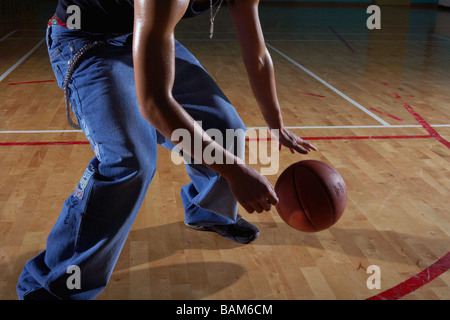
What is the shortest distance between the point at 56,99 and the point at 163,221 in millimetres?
2657

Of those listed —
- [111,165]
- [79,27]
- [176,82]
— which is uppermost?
[79,27]

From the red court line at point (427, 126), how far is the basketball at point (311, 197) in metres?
1.98

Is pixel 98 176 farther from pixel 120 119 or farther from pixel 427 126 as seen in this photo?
pixel 427 126

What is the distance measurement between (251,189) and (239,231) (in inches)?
33.5

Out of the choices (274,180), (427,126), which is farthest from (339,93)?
(274,180)

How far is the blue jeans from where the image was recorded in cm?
187

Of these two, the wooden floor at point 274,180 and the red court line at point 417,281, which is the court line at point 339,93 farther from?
the red court line at point 417,281

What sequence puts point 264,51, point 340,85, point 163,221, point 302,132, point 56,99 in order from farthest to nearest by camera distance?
point 340,85, point 56,99, point 302,132, point 163,221, point 264,51

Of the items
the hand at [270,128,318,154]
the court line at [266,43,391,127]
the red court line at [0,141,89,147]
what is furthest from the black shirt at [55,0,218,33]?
the court line at [266,43,391,127]

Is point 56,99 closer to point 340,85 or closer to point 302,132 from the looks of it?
point 302,132

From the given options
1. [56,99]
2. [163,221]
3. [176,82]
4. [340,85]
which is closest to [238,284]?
[163,221]

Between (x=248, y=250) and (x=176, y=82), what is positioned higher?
Result: (x=176, y=82)

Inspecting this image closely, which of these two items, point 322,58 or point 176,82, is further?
point 322,58
